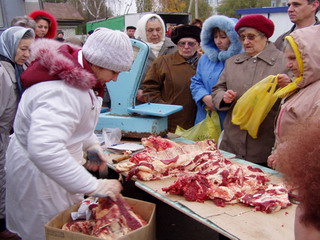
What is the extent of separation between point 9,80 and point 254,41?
2281mm

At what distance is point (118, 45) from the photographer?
80.4 inches

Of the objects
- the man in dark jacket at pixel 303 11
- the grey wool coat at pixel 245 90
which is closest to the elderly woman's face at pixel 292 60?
the grey wool coat at pixel 245 90

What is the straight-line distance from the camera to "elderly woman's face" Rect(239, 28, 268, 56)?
334 centimetres

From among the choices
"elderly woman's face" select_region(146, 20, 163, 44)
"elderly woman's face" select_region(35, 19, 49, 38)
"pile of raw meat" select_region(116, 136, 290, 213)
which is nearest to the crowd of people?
"pile of raw meat" select_region(116, 136, 290, 213)

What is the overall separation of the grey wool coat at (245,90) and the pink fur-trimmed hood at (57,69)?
1735 millimetres

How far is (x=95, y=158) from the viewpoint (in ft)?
8.24

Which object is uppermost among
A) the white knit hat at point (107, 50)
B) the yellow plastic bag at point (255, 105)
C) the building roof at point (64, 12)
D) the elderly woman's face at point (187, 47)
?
the building roof at point (64, 12)

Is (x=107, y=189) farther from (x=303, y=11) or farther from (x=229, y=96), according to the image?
(x=303, y=11)

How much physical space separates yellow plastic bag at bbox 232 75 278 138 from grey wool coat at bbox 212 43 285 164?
0.12 meters

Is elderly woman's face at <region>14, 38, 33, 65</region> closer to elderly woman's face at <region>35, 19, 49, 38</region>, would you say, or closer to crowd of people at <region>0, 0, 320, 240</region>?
crowd of people at <region>0, 0, 320, 240</region>

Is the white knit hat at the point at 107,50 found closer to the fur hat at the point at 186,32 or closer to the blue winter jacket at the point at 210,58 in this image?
the blue winter jacket at the point at 210,58

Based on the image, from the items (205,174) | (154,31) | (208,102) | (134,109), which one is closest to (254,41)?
(208,102)

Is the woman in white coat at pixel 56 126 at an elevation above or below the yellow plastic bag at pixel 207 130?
above

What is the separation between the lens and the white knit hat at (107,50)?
6.64 feet
